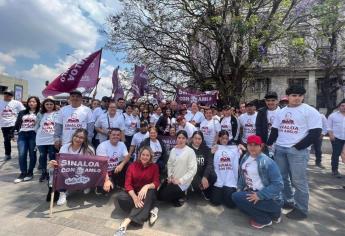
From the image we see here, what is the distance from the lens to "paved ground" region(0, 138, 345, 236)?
3.91m

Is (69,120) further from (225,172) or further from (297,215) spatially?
(297,215)

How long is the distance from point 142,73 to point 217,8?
535 centimetres

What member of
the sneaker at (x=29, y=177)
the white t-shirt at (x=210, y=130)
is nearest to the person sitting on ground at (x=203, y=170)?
the white t-shirt at (x=210, y=130)

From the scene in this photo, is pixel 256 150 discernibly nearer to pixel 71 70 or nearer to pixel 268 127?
pixel 268 127

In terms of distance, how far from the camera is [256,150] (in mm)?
4320

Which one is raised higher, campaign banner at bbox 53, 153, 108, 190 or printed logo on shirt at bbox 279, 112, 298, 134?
printed logo on shirt at bbox 279, 112, 298, 134

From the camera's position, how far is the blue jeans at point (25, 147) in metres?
5.98

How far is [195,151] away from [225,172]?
2.33ft

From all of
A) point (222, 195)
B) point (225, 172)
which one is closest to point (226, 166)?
point (225, 172)

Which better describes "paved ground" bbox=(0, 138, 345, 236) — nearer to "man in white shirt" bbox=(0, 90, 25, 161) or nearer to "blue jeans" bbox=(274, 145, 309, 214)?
"blue jeans" bbox=(274, 145, 309, 214)

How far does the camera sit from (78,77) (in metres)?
6.23

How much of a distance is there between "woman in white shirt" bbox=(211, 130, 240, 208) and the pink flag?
3.26 meters

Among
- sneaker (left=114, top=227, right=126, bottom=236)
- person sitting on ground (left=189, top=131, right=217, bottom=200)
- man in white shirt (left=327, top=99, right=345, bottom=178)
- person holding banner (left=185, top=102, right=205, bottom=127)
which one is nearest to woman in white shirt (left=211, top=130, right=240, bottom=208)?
person sitting on ground (left=189, top=131, right=217, bottom=200)

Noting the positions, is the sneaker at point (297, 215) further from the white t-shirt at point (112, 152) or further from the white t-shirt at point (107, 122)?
the white t-shirt at point (107, 122)
